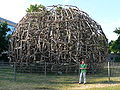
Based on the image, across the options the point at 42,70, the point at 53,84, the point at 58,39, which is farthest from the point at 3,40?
the point at 53,84

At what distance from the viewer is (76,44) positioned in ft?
48.7

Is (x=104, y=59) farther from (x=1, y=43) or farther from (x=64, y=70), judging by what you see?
(x=1, y=43)

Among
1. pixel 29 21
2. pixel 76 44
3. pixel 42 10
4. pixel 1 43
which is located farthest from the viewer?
pixel 1 43

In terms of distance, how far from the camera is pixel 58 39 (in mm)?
14805

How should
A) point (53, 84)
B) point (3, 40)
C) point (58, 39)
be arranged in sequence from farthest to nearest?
point (3, 40) < point (58, 39) < point (53, 84)

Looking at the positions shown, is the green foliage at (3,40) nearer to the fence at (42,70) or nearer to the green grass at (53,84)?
the fence at (42,70)

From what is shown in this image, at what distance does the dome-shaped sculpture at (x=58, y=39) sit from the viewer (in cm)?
1483


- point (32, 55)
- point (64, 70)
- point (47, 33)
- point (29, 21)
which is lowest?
point (64, 70)

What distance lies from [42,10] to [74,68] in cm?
524

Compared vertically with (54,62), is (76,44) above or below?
above

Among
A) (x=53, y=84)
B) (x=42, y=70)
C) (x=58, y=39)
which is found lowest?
(x=53, y=84)

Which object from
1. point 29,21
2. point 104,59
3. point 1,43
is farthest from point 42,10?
point 1,43

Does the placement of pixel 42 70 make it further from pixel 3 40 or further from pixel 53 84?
pixel 3 40

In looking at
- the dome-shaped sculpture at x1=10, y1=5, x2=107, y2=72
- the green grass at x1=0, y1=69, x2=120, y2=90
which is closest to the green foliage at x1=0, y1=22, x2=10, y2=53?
the dome-shaped sculpture at x1=10, y1=5, x2=107, y2=72
